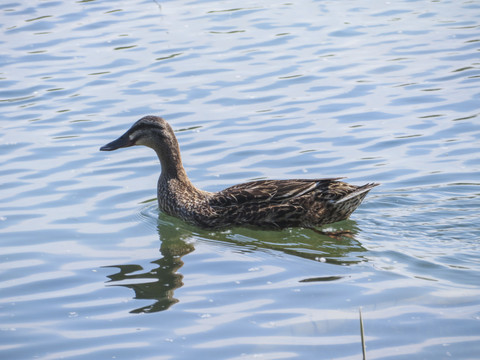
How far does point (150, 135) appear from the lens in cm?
1102

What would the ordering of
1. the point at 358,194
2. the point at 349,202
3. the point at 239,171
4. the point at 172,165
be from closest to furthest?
the point at 358,194
the point at 349,202
the point at 172,165
the point at 239,171

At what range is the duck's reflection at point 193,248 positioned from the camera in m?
8.43

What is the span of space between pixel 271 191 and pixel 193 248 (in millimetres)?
1115

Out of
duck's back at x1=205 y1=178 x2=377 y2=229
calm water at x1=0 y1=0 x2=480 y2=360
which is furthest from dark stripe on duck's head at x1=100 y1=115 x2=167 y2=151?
duck's back at x1=205 y1=178 x2=377 y2=229

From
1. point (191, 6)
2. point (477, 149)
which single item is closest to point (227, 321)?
point (477, 149)

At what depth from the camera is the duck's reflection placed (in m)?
8.43

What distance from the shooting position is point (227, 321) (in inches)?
297

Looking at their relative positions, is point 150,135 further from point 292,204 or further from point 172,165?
point 292,204

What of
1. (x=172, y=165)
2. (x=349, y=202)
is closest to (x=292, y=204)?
(x=349, y=202)

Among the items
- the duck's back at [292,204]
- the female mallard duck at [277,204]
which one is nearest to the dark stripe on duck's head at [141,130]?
the female mallard duck at [277,204]

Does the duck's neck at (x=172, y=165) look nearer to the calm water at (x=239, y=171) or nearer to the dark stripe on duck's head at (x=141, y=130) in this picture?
the dark stripe on duck's head at (x=141, y=130)

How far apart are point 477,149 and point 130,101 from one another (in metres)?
5.69

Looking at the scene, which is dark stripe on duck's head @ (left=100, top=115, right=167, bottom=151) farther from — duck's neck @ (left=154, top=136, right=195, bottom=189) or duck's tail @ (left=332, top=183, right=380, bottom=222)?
duck's tail @ (left=332, top=183, right=380, bottom=222)

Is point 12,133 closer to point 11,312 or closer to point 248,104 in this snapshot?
point 248,104
